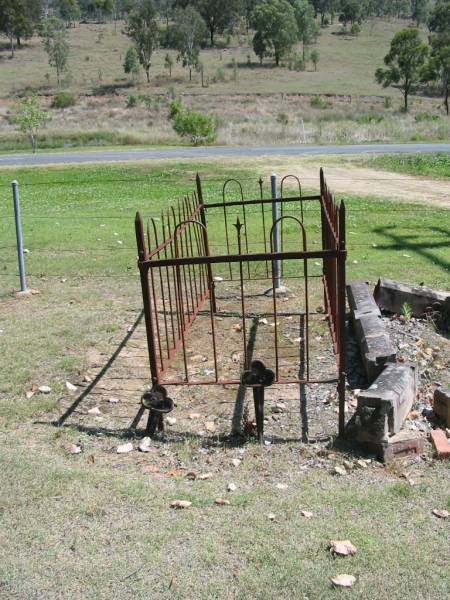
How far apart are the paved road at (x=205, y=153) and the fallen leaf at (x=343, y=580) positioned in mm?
22334

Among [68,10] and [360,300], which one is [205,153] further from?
[68,10]

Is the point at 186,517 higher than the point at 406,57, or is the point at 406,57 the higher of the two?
the point at 406,57

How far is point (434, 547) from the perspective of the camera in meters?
3.30

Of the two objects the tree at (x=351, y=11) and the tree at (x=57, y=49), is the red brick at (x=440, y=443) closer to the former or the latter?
the tree at (x=57, y=49)

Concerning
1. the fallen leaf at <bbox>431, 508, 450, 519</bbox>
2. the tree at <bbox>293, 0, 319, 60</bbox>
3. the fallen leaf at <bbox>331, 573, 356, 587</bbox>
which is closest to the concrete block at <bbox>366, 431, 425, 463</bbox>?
the fallen leaf at <bbox>431, 508, 450, 519</bbox>

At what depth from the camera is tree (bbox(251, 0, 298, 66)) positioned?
8125 cm

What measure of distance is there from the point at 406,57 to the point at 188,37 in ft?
108

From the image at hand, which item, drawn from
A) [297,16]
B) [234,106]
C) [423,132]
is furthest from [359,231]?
[297,16]

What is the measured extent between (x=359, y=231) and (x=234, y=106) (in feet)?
156

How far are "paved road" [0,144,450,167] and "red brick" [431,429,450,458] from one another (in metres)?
21.1

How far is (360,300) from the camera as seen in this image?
621 centimetres

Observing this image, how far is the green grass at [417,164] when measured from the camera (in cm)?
1872

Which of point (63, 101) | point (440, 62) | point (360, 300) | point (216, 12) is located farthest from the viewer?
point (216, 12)

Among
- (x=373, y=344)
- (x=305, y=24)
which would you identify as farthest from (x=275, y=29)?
(x=373, y=344)
